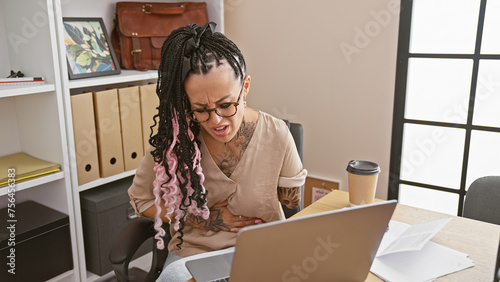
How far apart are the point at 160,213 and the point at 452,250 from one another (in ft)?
2.81

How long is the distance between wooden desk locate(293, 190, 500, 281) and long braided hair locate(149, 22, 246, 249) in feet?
1.23

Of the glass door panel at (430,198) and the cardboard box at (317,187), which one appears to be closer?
the glass door panel at (430,198)

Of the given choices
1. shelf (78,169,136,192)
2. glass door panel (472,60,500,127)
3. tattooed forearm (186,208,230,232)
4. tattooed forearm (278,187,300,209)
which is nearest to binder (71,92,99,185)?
shelf (78,169,136,192)

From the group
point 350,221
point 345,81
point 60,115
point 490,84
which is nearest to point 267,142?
point 350,221

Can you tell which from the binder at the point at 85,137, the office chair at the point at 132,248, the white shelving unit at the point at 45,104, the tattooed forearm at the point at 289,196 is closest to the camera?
the office chair at the point at 132,248

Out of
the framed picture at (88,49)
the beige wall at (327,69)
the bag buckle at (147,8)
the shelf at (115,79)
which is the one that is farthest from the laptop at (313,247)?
the bag buckle at (147,8)

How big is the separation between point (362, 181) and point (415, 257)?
28 cm

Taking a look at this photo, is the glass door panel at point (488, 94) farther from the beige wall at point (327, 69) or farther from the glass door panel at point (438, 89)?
the beige wall at point (327, 69)

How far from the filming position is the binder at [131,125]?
2.08m

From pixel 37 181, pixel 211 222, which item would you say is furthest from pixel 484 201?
pixel 37 181

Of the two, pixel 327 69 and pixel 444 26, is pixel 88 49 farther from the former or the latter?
pixel 444 26

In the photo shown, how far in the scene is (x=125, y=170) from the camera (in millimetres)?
2176

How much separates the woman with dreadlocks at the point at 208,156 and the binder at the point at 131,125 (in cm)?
74

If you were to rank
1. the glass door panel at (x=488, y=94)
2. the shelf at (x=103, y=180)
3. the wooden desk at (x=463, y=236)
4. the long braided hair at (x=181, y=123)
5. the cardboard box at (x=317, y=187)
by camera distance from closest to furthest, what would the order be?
the wooden desk at (x=463, y=236) → the long braided hair at (x=181, y=123) → the shelf at (x=103, y=180) → the glass door panel at (x=488, y=94) → the cardboard box at (x=317, y=187)
